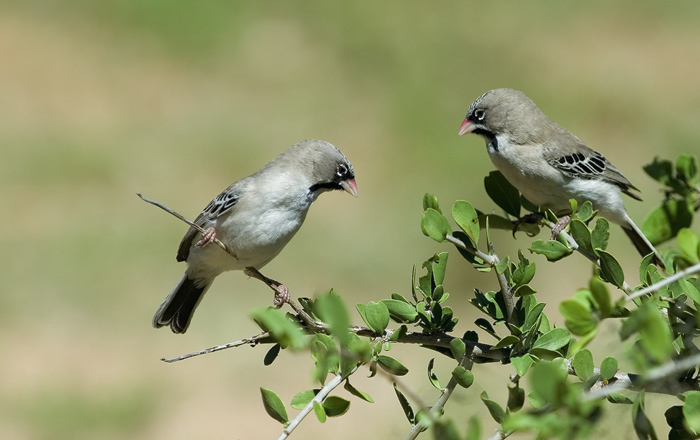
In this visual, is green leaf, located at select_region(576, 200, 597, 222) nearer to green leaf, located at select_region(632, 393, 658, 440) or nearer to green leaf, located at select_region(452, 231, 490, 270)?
green leaf, located at select_region(452, 231, 490, 270)

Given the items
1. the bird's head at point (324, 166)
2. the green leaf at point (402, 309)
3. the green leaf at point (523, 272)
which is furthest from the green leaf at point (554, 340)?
the bird's head at point (324, 166)

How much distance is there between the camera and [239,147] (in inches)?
390

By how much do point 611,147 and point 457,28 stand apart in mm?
3116

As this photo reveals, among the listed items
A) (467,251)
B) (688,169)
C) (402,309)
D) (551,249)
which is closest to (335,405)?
(402,309)

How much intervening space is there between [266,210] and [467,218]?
1.81 meters

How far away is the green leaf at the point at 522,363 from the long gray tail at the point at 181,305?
2762 mm

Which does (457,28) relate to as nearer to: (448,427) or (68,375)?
(68,375)

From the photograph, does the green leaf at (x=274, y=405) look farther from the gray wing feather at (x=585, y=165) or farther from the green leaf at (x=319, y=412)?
the gray wing feather at (x=585, y=165)

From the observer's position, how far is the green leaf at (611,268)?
2244 mm

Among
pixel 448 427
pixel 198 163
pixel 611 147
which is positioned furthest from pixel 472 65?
pixel 448 427

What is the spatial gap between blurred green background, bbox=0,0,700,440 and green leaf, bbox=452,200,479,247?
3385 mm

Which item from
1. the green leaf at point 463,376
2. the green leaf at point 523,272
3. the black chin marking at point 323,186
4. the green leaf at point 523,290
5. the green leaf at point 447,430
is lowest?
the black chin marking at point 323,186

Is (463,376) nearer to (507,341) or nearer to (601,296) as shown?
(507,341)

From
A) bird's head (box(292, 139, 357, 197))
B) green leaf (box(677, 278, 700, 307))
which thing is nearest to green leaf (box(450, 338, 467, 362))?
green leaf (box(677, 278, 700, 307))
